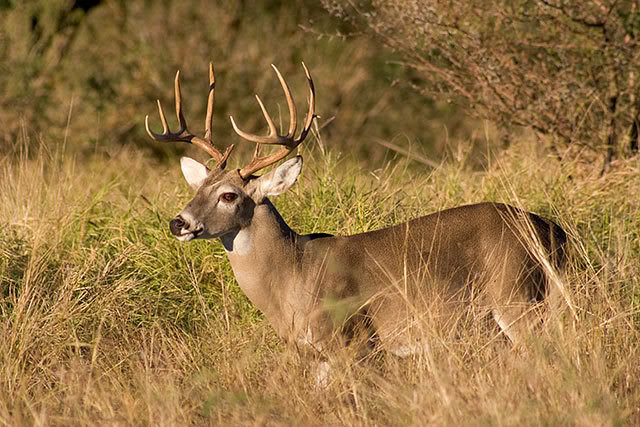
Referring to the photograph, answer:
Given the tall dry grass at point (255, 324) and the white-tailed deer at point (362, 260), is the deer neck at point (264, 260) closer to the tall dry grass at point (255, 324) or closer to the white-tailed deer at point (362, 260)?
the white-tailed deer at point (362, 260)

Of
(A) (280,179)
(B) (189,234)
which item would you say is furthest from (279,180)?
(B) (189,234)

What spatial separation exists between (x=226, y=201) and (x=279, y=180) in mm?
313

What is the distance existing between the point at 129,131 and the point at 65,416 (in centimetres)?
1030

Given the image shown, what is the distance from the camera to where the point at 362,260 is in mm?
5871

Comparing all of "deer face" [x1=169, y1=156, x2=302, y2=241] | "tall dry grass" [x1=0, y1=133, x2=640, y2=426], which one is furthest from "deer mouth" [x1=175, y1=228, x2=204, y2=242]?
"tall dry grass" [x1=0, y1=133, x2=640, y2=426]

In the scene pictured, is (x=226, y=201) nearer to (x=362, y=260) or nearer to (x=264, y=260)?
(x=264, y=260)

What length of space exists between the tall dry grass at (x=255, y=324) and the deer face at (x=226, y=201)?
578 millimetres

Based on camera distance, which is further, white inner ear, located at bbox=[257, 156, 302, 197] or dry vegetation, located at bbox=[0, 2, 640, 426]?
white inner ear, located at bbox=[257, 156, 302, 197]

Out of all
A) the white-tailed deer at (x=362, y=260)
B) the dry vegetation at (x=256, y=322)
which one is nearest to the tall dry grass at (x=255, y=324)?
the dry vegetation at (x=256, y=322)

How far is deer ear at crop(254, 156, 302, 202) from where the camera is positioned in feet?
19.2

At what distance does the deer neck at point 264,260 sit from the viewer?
18.8 feet

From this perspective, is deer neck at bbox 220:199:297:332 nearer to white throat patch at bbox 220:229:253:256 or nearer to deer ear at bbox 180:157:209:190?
white throat patch at bbox 220:229:253:256

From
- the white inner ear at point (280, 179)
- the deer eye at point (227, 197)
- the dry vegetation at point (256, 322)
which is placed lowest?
the dry vegetation at point (256, 322)

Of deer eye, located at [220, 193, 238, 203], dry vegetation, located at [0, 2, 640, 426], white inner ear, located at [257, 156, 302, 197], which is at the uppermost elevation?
white inner ear, located at [257, 156, 302, 197]
